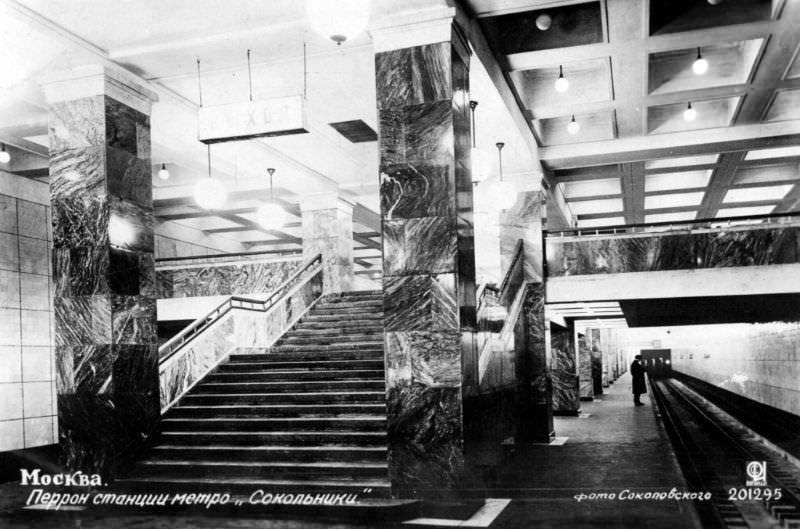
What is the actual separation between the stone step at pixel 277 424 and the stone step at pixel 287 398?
0.53 meters

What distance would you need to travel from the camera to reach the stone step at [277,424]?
8453 millimetres

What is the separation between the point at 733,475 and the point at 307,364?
7.32 metres

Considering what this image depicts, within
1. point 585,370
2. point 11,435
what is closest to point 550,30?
point 11,435

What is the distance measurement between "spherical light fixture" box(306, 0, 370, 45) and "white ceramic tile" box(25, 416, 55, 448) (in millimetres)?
10244

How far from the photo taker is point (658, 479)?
8.90m

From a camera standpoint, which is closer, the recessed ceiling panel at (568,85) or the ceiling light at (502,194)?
the recessed ceiling panel at (568,85)

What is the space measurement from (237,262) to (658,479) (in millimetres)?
10680

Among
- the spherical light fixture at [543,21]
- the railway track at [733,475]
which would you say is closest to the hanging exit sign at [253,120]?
the spherical light fixture at [543,21]

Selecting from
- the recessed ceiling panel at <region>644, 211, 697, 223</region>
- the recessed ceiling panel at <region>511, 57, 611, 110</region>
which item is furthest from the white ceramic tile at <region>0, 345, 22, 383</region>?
the recessed ceiling panel at <region>644, 211, 697, 223</region>

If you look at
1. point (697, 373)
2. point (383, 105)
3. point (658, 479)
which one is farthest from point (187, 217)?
point (697, 373)

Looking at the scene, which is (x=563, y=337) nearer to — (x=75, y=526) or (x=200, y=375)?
(x=200, y=375)

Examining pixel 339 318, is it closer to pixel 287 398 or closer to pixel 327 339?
pixel 327 339

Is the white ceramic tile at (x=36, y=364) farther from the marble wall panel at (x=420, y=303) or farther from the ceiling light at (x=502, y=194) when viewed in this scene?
the ceiling light at (x=502, y=194)

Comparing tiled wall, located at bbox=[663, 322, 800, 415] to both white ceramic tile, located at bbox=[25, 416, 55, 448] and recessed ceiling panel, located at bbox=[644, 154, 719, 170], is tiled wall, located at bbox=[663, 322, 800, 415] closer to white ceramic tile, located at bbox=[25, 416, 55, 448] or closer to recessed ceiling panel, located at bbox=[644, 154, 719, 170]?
recessed ceiling panel, located at bbox=[644, 154, 719, 170]
